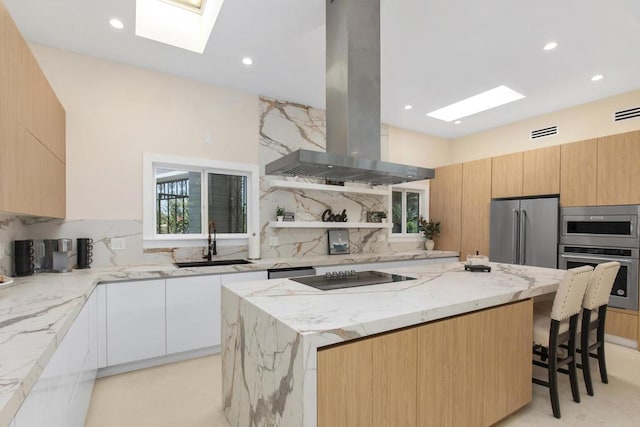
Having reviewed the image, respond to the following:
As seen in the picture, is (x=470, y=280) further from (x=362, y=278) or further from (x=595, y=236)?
(x=595, y=236)

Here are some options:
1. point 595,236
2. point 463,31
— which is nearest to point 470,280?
point 463,31

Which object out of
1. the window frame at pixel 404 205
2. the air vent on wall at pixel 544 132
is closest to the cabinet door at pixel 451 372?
the window frame at pixel 404 205

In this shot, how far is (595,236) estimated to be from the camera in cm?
351

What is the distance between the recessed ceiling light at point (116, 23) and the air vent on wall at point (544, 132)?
5295 mm

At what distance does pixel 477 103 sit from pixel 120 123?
440 cm

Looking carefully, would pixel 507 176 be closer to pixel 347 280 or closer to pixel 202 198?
pixel 347 280

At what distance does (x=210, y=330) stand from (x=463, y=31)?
11.5 ft

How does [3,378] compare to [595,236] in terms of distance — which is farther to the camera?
[595,236]

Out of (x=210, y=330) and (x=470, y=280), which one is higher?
(x=470, y=280)

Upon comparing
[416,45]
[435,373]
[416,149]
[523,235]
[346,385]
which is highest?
[416,45]

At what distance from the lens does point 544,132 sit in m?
4.57

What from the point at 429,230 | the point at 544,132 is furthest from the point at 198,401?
the point at 544,132

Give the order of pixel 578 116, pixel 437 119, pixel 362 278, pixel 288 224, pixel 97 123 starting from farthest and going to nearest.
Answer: pixel 437 119 → pixel 578 116 → pixel 288 224 → pixel 97 123 → pixel 362 278

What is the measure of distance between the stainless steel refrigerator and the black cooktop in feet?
8.64
